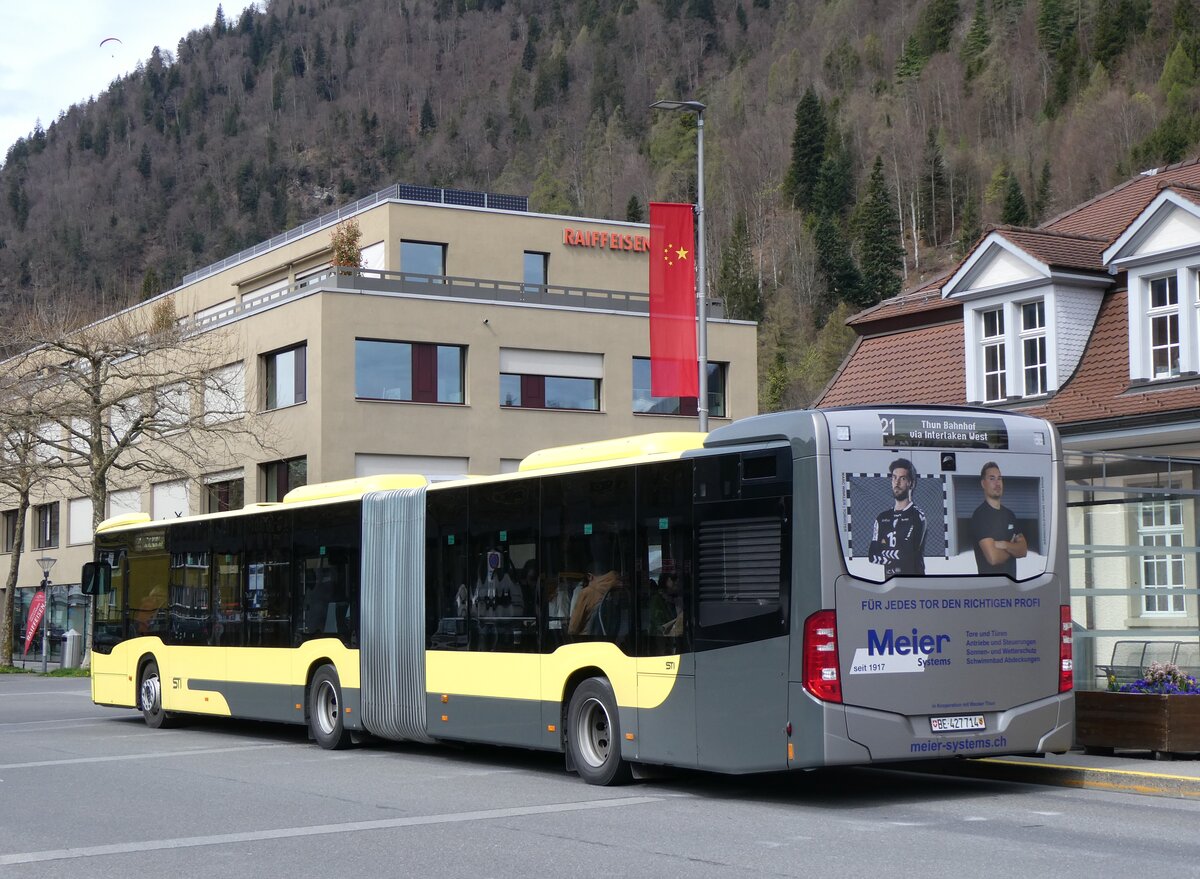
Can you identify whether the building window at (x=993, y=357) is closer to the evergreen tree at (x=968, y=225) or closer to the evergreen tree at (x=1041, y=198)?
the evergreen tree at (x=968, y=225)

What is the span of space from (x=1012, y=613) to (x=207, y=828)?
6.44 meters

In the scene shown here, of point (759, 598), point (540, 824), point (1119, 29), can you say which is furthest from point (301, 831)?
point (1119, 29)

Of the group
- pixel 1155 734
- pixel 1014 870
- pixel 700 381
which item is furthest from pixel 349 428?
pixel 1014 870

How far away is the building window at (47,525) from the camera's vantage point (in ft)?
210

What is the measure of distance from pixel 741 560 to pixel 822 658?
1.12 meters

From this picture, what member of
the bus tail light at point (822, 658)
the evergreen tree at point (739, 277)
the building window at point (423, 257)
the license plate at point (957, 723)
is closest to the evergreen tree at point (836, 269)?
the evergreen tree at point (739, 277)

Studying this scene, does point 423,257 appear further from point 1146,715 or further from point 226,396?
point 1146,715

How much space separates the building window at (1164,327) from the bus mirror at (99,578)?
15.5m

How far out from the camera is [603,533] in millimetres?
14078

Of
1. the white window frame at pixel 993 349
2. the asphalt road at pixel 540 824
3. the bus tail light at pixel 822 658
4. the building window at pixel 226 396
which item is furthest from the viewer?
the building window at pixel 226 396

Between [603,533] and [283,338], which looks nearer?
[603,533]

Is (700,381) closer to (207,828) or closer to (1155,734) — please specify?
(1155,734)

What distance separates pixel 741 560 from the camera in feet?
40.9

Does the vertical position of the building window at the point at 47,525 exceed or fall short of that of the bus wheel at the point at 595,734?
it exceeds it
